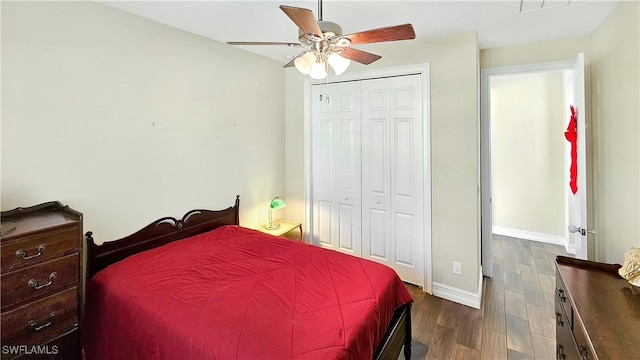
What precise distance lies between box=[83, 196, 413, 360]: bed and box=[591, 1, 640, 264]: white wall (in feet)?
5.05

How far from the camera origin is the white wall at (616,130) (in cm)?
177

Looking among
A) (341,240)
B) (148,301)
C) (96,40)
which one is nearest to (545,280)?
(341,240)

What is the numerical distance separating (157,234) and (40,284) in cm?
97

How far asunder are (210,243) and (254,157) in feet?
4.05

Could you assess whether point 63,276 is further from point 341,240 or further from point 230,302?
point 341,240

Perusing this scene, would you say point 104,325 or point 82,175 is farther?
point 82,175

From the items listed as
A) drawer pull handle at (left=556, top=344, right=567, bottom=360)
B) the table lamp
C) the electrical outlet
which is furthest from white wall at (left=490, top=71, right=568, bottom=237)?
the table lamp

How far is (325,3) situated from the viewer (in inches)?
80.0

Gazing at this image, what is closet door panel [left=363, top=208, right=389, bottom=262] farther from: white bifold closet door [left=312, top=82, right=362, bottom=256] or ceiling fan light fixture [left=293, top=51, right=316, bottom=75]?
ceiling fan light fixture [left=293, top=51, right=316, bottom=75]

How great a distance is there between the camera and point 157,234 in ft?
8.05

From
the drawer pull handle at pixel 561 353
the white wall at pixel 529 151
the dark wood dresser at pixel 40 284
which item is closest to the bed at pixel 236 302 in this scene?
the dark wood dresser at pixel 40 284

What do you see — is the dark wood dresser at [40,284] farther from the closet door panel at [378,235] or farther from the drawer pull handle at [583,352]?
the closet door panel at [378,235]

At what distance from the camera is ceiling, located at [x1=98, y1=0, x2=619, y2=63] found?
2.05 m

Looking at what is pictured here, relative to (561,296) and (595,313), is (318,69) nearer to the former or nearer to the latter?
(595,313)
